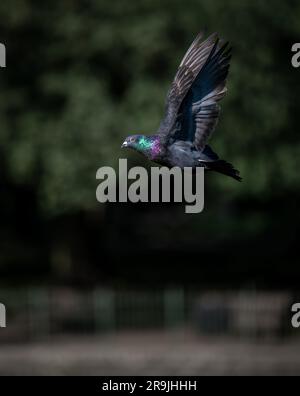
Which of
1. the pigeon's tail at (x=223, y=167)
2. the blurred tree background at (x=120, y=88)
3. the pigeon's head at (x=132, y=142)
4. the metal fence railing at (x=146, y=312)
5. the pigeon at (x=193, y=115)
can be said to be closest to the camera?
the pigeon's tail at (x=223, y=167)

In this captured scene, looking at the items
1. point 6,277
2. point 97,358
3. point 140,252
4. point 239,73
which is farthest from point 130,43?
point 140,252

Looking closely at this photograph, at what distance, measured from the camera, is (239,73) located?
1862 cm

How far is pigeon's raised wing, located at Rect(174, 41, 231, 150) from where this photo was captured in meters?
4.11

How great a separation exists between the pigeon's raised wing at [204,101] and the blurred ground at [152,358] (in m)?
16.0

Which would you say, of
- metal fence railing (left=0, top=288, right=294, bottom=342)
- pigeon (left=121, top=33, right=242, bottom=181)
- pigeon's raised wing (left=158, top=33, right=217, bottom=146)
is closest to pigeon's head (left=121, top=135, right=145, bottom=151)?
pigeon (left=121, top=33, right=242, bottom=181)

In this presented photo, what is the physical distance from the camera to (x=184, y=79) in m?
4.44

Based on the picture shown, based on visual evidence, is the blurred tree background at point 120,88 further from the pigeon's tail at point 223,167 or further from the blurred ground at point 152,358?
the pigeon's tail at point 223,167

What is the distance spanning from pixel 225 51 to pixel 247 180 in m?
Result: 15.1

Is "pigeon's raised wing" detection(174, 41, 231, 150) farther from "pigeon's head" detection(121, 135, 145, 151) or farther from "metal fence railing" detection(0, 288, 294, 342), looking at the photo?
"metal fence railing" detection(0, 288, 294, 342)

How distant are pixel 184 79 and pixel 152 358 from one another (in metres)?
16.3

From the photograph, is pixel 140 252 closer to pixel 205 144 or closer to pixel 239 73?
pixel 239 73

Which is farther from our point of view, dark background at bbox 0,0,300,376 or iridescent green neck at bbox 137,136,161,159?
dark background at bbox 0,0,300,376

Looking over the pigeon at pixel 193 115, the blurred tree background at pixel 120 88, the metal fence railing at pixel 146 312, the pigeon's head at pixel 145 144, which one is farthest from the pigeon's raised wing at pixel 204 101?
the metal fence railing at pixel 146 312

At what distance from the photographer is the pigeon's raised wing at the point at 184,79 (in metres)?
4.08
